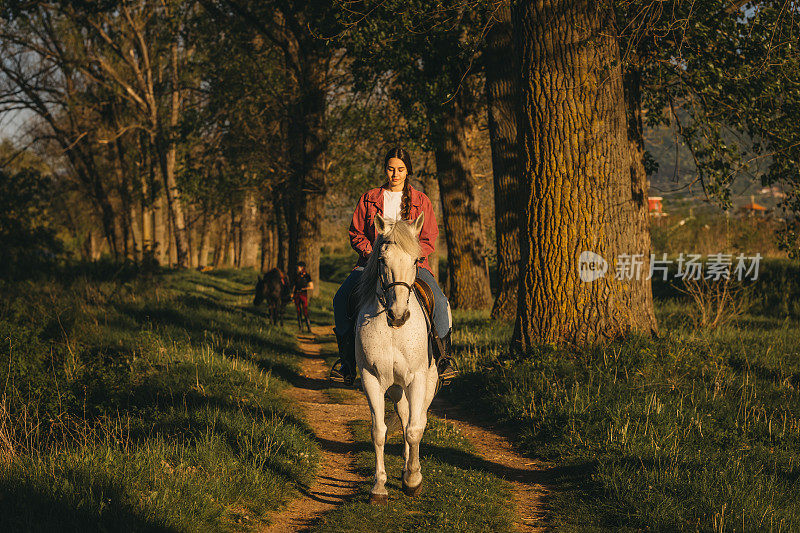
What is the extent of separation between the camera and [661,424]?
23.8ft

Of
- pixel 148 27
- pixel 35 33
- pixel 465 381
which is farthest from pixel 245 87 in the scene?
pixel 465 381

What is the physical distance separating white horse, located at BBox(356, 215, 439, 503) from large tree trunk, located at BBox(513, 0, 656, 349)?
12.8 ft

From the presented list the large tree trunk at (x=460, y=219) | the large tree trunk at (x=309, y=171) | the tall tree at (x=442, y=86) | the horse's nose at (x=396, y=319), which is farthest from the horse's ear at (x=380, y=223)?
the large tree trunk at (x=309, y=171)

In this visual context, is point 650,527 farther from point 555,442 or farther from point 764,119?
point 764,119

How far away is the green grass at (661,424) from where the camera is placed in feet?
17.6

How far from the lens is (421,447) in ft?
24.5

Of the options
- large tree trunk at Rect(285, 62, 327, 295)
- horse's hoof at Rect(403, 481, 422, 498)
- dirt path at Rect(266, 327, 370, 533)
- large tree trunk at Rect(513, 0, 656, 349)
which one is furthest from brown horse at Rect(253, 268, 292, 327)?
horse's hoof at Rect(403, 481, 422, 498)

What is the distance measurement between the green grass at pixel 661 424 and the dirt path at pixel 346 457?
9.3 inches

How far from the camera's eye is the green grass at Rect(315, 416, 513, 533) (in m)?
5.30

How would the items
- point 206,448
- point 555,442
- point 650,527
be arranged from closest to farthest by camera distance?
1. point 650,527
2. point 206,448
3. point 555,442

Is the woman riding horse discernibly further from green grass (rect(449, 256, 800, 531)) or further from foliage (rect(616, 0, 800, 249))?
foliage (rect(616, 0, 800, 249))

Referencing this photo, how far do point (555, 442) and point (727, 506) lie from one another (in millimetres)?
2314

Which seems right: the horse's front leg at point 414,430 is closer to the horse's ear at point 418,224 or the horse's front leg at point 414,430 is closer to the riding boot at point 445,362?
the riding boot at point 445,362

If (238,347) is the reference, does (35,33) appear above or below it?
above
